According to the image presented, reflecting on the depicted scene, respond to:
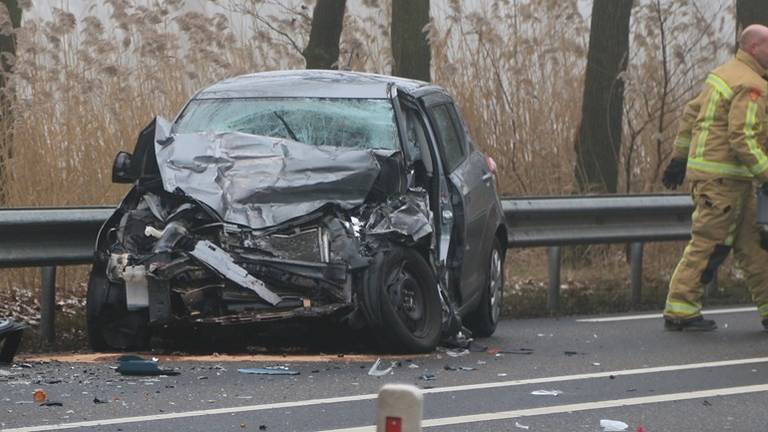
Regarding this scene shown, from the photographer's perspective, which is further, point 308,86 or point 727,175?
point 727,175

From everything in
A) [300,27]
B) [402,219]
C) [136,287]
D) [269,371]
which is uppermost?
[300,27]

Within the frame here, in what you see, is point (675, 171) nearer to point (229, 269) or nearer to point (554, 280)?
point (554, 280)

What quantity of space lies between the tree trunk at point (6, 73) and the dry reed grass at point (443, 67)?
0.12 meters

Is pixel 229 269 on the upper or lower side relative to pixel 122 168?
lower

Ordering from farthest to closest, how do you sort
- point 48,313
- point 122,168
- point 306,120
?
point 48,313 < point 306,120 < point 122,168

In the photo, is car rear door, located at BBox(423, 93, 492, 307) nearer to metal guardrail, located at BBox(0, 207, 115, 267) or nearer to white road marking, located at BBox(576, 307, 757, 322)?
white road marking, located at BBox(576, 307, 757, 322)

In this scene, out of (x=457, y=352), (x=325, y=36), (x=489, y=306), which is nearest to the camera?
(x=457, y=352)

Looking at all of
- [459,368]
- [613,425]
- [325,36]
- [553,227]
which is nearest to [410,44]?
[325,36]

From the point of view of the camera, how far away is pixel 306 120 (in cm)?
980

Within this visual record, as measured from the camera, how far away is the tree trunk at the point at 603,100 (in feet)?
52.4

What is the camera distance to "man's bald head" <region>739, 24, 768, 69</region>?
10688mm

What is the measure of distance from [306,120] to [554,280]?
3.51m

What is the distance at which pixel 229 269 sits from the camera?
8742 mm

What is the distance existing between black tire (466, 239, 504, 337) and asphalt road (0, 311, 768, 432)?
1.12ft
